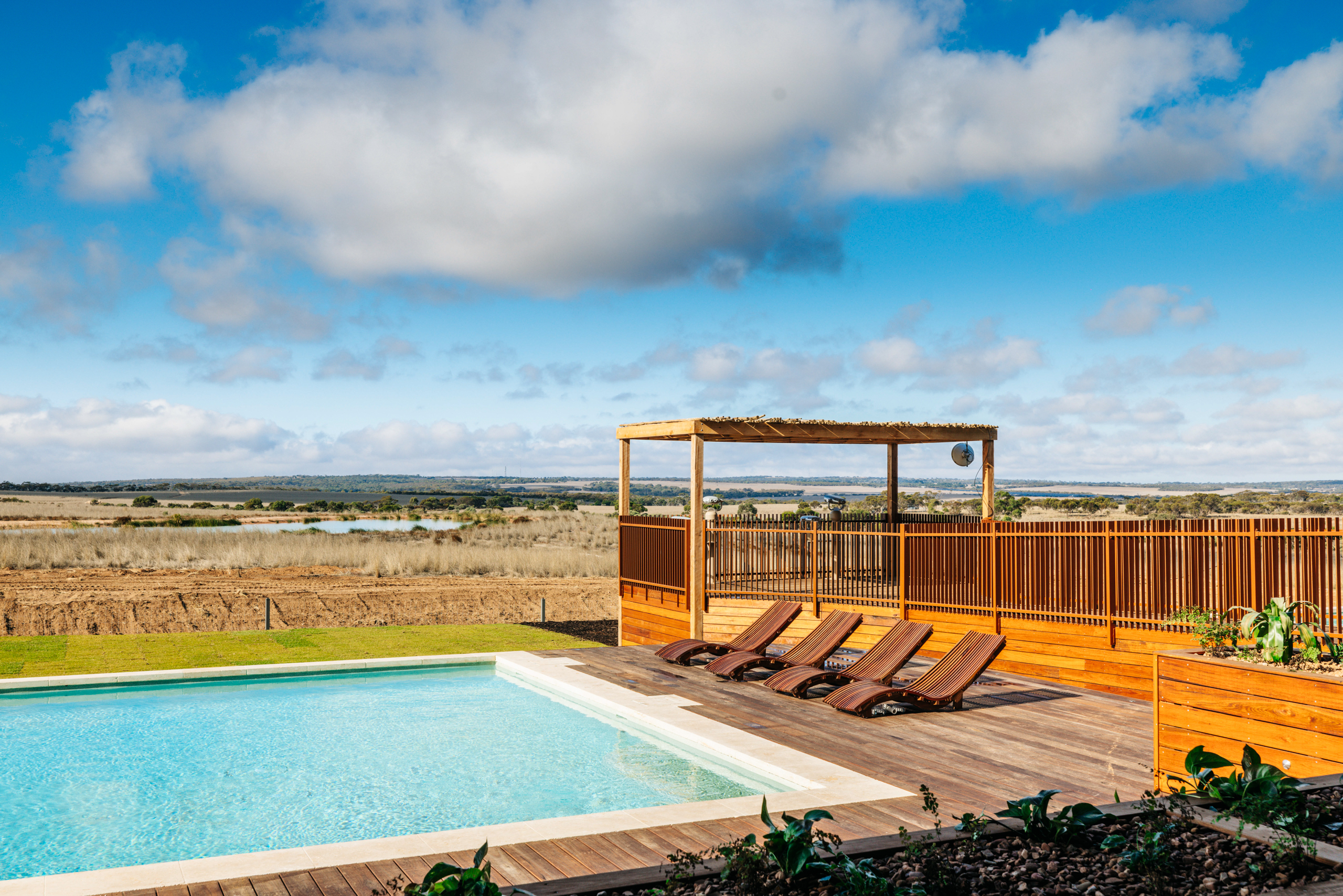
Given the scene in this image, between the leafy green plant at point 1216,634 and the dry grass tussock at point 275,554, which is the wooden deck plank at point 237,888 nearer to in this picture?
the leafy green plant at point 1216,634

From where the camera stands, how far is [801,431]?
44.2ft

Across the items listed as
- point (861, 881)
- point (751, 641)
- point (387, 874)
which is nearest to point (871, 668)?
point (751, 641)

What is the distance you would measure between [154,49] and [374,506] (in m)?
76.5

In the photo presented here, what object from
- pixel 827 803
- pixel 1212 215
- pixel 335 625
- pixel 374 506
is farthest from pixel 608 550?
pixel 374 506

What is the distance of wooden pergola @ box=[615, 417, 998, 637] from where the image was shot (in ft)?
41.9

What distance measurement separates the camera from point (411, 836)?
201 inches

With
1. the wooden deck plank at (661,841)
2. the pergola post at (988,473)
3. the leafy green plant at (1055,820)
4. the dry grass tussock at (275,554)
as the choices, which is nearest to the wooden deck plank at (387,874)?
the wooden deck plank at (661,841)

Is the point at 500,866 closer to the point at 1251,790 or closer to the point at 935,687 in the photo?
the point at 1251,790

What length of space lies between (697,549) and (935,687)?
465 cm

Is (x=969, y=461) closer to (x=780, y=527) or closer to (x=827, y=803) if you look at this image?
(x=780, y=527)

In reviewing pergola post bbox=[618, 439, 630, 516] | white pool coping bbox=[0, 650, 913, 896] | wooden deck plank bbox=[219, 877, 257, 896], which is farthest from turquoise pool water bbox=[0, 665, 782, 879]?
pergola post bbox=[618, 439, 630, 516]

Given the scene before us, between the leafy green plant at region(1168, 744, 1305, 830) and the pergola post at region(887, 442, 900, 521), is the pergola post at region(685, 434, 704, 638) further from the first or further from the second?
the leafy green plant at region(1168, 744, 1305, 830)

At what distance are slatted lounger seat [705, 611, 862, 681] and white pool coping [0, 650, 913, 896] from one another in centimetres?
114

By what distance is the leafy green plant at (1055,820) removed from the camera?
4.11 meters
